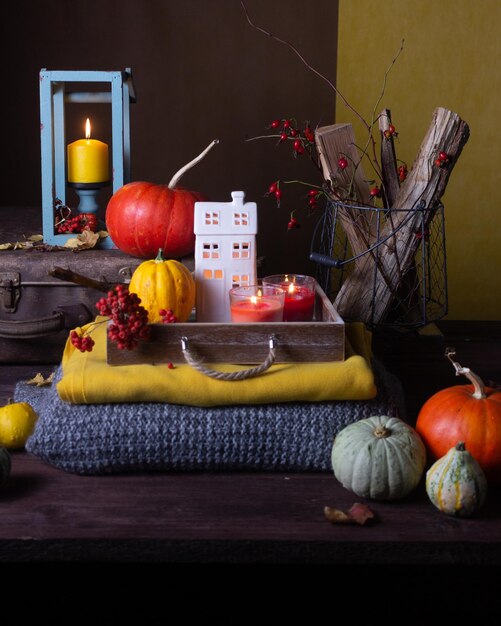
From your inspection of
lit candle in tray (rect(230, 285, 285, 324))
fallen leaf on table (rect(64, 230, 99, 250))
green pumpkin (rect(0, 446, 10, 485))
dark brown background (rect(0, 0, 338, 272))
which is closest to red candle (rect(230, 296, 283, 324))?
lit candle in tray (rect(230, 285, 285, 324))

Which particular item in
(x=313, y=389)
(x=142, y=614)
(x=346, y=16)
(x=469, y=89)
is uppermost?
(x=346, y=16)

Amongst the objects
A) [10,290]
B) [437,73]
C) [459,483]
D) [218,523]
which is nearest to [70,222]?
[10,290]

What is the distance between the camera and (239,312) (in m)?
1.22

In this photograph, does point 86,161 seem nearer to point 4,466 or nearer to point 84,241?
point 84,241

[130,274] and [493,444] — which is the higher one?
[130,274]

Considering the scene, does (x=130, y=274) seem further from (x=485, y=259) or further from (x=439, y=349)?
(x=485, y=259)

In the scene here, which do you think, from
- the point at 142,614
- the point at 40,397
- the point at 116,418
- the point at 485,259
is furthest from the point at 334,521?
the point at 485,259

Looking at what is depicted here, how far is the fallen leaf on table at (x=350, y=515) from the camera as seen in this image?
3.36 ft

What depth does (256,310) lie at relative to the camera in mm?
1208

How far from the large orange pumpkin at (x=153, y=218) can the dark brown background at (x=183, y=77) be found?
1.29 meters

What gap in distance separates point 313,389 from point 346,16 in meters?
1.98

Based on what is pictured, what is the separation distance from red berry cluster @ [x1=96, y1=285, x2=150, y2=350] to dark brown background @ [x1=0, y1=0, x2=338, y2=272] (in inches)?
70.6

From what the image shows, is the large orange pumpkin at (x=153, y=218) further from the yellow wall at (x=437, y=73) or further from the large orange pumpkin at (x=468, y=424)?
the yellow wall at (x=437, y=73)

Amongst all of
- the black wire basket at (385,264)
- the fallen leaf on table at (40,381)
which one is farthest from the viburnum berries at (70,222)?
the black wire basket at (385,264)
